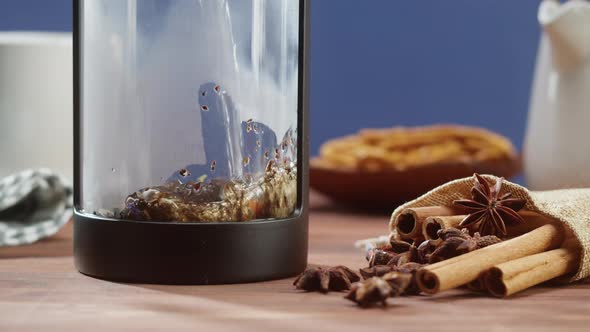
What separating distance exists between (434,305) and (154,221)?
28cm

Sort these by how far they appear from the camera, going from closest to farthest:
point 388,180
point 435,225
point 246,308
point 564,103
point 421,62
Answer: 1. point 246,308
2. point 435,225
3. point 564,103
4. point 388,180
5. point 421,62

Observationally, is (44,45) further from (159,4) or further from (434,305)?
(434,305)

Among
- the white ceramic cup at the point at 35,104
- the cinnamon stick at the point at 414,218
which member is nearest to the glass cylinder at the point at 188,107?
the cinnamon stick at the point at 414,218

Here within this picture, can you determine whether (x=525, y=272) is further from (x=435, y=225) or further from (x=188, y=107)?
(x=188, y=107)

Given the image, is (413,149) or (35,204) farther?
(413,149)

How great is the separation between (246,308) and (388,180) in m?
0.77

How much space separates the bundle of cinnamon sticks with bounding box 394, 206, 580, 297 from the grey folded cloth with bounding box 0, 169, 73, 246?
49 cm

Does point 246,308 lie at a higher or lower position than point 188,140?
lower

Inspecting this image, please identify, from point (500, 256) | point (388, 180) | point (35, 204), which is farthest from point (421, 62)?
point (500, 256)

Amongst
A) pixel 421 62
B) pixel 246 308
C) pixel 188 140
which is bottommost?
pixel 246 308

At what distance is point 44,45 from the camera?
137 centimetres

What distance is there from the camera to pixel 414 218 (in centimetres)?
94

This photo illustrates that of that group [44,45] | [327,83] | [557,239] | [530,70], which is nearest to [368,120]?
[327,83]

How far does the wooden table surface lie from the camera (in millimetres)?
709
